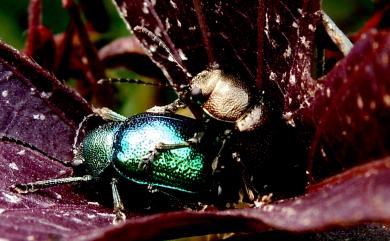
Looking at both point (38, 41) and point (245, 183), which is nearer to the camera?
point (245, 183)

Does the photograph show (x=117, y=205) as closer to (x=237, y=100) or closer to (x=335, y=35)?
(x=237, y=100)

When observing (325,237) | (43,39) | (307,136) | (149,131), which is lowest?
(325,237)

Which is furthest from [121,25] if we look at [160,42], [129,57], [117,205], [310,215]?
[310,215]

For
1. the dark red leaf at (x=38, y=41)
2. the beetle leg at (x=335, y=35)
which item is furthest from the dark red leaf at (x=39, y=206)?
the dark red leaf at (x=38, y=41)

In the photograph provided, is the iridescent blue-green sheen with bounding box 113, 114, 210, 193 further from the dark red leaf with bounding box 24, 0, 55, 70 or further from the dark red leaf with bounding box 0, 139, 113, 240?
the dark red leaf with bounding box 24, 0, 55, 70

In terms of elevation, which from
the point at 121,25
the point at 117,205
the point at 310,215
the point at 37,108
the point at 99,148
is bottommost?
the point at 310,215

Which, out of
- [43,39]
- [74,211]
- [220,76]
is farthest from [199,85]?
[43,39]

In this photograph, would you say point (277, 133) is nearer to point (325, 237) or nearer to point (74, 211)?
point (325, 237)
